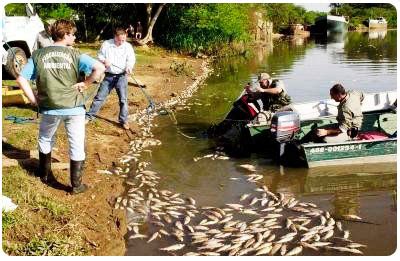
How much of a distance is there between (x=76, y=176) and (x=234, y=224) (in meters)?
2.65

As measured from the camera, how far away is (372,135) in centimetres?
1118

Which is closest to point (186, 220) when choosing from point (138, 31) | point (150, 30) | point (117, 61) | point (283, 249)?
point (283, 249)

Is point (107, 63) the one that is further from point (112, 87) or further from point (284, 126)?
point (284, 126)

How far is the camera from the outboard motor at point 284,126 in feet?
34.8

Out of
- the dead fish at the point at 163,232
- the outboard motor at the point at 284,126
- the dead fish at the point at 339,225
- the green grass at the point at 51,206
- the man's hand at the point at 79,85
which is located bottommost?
the dead fish at the point at 339,225

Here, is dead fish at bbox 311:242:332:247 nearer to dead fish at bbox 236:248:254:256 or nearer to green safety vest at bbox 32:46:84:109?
dead fish at bbox 236:248:254:256

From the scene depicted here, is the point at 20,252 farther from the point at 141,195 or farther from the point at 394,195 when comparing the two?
the point at 394,195

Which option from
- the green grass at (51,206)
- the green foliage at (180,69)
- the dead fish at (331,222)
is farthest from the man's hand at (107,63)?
the green foliage at (180,69)

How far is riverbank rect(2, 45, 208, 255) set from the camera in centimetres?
652

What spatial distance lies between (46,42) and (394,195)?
40.2ft

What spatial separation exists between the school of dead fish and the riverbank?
382mm

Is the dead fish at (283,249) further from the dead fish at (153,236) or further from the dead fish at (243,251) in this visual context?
the dead fish at (153,236)

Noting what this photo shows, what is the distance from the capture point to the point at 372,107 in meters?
13.2

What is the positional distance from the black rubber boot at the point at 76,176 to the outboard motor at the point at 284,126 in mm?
4310
